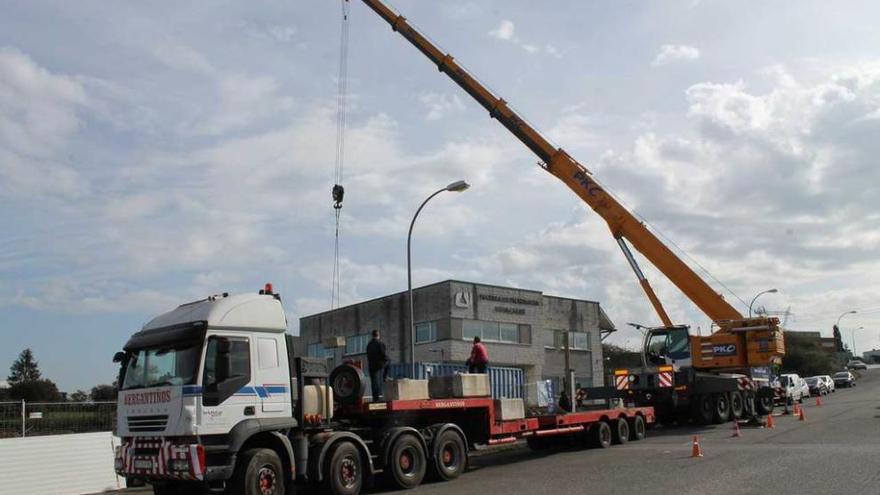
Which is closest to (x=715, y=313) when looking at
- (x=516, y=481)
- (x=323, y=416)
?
(x=516, y=481)

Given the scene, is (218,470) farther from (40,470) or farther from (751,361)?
(751,361)

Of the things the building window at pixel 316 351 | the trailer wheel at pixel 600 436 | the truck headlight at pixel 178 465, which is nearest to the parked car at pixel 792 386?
the trailer wheel at pixel 600 436

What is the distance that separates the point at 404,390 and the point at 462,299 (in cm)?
2735

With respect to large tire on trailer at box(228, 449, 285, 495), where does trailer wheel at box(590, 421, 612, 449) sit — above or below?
below

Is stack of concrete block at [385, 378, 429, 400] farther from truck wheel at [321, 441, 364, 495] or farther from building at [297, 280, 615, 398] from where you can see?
building at [297, 280, 615, 398]

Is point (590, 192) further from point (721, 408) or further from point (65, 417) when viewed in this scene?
point (65, 417)

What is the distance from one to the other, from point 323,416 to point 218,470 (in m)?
2.34

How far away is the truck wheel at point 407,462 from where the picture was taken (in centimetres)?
1252

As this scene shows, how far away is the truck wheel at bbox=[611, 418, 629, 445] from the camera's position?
18.5 metres

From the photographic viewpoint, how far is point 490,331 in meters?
41.5

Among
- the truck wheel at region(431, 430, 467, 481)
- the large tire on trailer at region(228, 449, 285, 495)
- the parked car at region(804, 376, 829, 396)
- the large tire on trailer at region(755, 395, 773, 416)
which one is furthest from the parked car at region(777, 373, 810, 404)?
the large tire on trailer at region(228, 449, 285, 495)

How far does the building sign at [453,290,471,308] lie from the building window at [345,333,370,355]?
703 centimetres

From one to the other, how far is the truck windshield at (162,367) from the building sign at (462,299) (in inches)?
1167

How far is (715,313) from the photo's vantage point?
2352 cm
